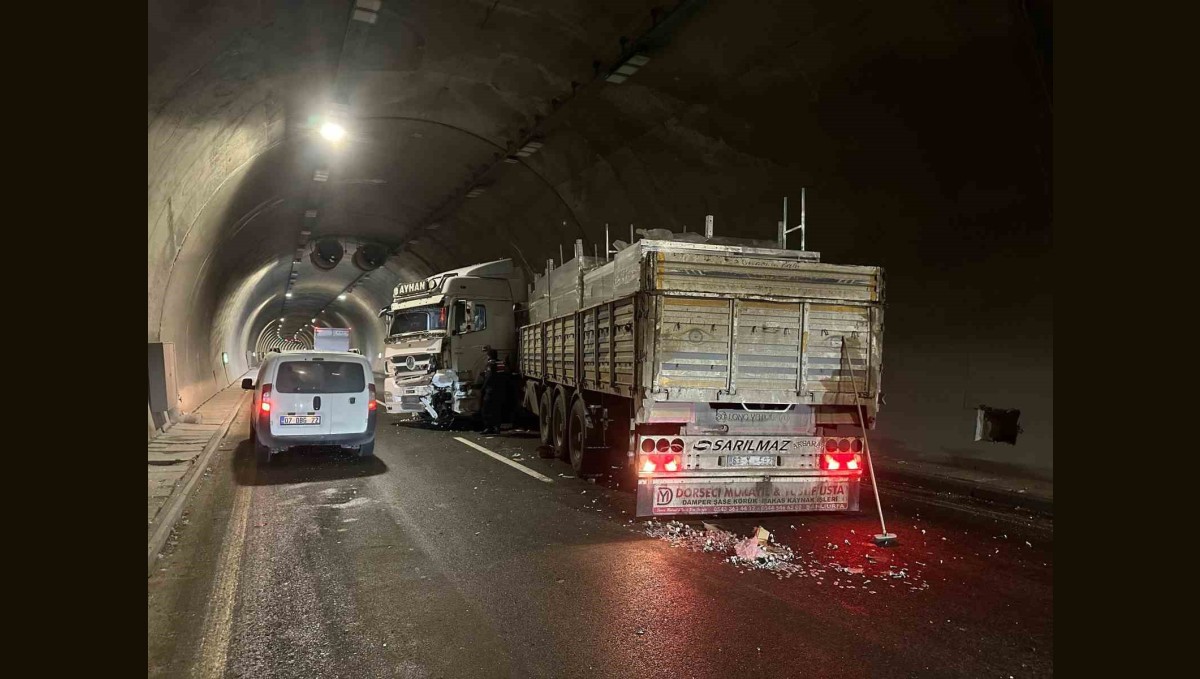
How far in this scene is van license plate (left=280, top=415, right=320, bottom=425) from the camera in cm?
1012

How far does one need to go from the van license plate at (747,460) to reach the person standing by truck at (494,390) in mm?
8432

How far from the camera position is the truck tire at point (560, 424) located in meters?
11.0

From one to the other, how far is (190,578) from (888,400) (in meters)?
9.67

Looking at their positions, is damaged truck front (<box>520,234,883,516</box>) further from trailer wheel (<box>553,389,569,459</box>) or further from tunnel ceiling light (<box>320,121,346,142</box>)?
tunnel ceiling light (<box>320,121,346,142</box>)

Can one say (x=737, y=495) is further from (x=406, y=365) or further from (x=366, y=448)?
(x=406, y=365)

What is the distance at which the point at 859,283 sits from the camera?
7.71 m

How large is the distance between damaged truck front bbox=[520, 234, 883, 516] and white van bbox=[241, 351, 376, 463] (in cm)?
477

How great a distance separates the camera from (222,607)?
191 inches

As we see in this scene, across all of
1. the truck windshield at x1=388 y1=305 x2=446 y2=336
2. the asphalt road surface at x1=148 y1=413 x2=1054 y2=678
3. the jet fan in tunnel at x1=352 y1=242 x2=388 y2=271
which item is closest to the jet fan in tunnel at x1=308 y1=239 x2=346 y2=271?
the jet fan in tunnel at x1=352 y1=242 x2=388 y2=271

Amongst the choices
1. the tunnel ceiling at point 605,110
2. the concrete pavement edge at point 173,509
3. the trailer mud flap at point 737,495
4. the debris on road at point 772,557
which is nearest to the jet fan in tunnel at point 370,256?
the tunnel ceiling at point 605,110

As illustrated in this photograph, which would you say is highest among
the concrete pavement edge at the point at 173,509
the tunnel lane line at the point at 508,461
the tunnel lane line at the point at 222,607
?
the concrete pavement edge at the point at 173,509

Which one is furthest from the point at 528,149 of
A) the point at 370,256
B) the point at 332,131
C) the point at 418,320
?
the point at 370,256

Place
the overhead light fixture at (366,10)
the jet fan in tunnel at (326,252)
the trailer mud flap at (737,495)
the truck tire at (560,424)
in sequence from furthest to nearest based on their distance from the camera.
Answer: the jet fan in tunnel at (326,252) < the truck tire at (560,424) < the overhead light fixture at (366,10) < the trailer mud flap at (737,495)

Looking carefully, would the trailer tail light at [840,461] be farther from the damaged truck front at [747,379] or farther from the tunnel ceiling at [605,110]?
the tunnel ceiling at [605,110]
